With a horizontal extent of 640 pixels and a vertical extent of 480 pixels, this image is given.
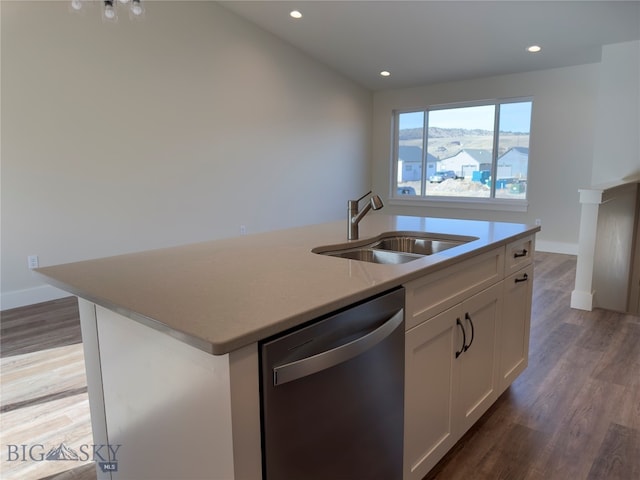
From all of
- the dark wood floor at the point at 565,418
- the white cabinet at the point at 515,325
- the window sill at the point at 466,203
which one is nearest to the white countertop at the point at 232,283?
the white cabinet at the point at 515,325

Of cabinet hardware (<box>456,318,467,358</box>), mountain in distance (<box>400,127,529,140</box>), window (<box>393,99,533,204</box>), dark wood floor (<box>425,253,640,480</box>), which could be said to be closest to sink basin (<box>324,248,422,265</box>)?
cabinet hardware (<box>456,318,467,358</box>)

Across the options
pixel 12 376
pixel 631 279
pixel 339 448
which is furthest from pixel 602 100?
pixel 12 376

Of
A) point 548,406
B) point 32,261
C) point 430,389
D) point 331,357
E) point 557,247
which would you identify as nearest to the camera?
point 331,357

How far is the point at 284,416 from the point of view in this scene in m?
0.90

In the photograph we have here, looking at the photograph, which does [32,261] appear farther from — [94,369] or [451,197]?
[451,197]

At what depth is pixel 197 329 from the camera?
32.1 inches

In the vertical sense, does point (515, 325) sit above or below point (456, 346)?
below

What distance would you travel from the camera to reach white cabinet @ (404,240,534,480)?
1365 mm

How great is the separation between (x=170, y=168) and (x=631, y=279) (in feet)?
18.1

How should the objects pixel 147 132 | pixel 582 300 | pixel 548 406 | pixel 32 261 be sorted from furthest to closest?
pixel 147 132, pixel 32 261, pixel 582 300, pixel 548 406

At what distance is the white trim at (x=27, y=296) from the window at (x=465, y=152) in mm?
5521

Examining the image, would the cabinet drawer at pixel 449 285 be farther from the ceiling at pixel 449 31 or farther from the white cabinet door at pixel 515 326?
the ceiling at pixel 449 31

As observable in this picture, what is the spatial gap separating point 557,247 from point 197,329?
627 cm

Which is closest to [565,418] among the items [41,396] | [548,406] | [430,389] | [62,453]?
[548,406]
